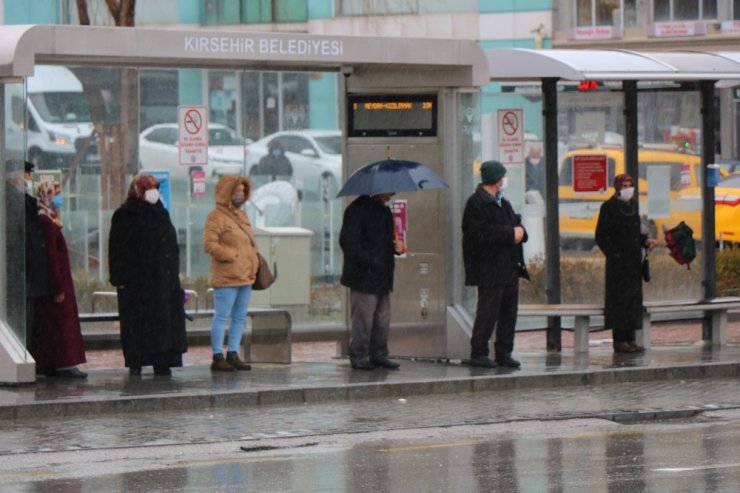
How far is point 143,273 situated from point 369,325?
2.02m

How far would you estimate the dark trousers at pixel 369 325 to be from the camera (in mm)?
14844

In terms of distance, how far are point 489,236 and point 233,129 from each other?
Result: 3075mm

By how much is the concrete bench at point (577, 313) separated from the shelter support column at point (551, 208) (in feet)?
0.66

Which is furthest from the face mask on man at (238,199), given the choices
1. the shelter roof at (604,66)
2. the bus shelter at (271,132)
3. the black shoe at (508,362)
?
the shelter roof at (604,66)

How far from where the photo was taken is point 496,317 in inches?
591

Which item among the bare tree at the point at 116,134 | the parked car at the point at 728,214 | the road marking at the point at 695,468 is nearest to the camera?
the road marking at the point at 695,468

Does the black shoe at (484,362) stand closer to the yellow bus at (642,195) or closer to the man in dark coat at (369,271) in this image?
the man in dark coat at (369,271)

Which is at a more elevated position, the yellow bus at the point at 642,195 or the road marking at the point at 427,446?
the yellow bus at the point at 642,195

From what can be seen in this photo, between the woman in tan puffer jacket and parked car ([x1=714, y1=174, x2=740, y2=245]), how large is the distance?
12355 mm

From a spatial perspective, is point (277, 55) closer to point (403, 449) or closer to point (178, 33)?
point (178, 33)

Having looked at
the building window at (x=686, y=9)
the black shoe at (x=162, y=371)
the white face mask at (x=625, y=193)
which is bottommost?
the black shoe at (x=162, y=371)

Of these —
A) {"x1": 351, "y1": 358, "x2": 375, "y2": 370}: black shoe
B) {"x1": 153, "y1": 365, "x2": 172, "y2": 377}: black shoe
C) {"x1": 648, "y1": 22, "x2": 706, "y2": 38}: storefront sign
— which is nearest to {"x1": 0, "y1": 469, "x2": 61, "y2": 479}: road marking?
{"x1": 153, "y1": 365, "x2": 172, "y2": 377}: black shoe

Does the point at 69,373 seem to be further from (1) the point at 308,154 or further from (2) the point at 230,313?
(1) the point at 308,154

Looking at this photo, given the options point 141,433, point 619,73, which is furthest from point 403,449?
point 619,73
